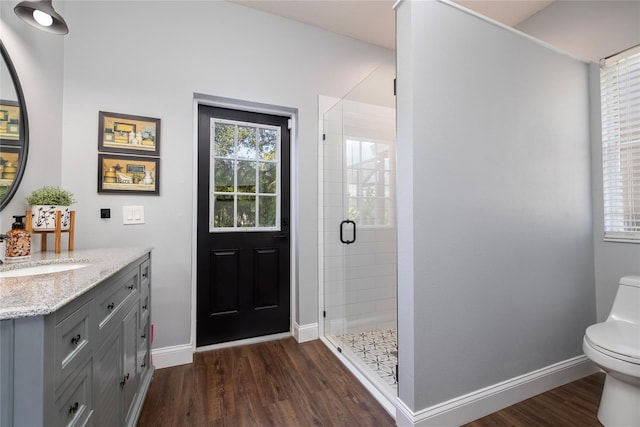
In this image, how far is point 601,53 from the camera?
2.07 m

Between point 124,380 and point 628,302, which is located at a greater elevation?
point 628,302

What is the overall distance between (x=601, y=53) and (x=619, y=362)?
83.2 inches

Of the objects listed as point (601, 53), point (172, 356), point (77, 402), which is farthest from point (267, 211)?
point (601, 53)

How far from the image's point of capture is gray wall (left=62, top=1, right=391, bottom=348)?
1.93 metres

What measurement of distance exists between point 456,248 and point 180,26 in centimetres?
253

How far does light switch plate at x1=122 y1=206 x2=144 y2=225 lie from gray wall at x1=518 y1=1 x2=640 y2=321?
327cm

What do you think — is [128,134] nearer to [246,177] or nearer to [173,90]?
[173,90]

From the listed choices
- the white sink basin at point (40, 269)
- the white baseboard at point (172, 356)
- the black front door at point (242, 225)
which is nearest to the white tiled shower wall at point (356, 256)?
the black front door at point (242, 225)

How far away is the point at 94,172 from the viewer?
1.95 metres

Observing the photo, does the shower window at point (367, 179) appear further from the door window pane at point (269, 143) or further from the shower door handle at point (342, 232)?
the door window pane at point (269, 143)

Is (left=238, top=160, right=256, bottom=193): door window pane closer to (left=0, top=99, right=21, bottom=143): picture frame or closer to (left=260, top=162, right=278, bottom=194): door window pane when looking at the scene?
(left=260, top=162, right=278, bottom=194): door window pane

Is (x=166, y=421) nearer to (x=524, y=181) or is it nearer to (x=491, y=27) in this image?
(x=524, y=181)

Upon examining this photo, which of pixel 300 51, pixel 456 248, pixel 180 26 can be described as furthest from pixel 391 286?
pixel 180 26

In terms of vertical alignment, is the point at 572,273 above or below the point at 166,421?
above
